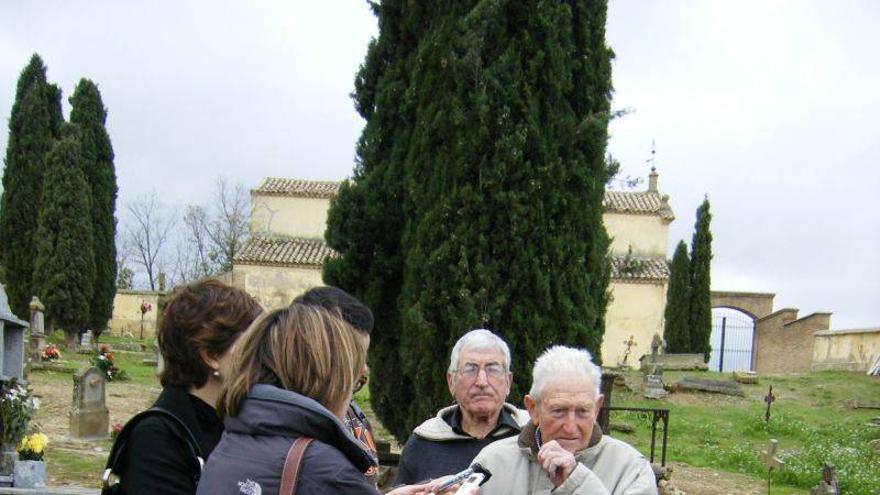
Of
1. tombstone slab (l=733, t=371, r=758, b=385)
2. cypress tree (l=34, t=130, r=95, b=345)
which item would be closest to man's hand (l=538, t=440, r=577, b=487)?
tombstone slab (l=733, t=371, r=758, b=385)

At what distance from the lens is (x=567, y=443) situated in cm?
259

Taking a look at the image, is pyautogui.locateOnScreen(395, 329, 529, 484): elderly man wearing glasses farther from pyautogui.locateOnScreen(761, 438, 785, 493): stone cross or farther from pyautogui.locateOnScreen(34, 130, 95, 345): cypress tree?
pyautogui.locateOnScreen(34, 130, 95, 345): cypress tree

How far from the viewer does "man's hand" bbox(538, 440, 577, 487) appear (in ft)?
7.77

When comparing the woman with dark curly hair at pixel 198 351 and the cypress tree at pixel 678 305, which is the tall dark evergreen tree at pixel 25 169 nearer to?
the cypress tree at pixel 678 305

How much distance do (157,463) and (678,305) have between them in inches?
981

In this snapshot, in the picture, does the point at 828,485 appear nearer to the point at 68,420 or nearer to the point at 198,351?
the point at 198,351

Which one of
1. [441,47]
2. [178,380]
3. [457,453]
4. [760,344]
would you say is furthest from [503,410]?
[760,344]

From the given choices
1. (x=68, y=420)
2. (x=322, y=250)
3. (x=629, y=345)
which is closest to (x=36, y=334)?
(x=68, y=420)

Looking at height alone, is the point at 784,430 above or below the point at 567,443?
below

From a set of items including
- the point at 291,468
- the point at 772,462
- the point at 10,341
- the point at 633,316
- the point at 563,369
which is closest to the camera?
the point at 291,468

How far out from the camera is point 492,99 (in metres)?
6.27

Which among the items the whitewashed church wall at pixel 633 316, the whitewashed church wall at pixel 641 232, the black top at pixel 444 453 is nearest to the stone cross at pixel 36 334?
the whitewashed church wall at pixel 633 316

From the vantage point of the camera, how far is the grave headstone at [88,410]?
1112 cm

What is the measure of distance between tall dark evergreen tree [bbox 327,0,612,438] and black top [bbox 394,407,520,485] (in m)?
2.57
